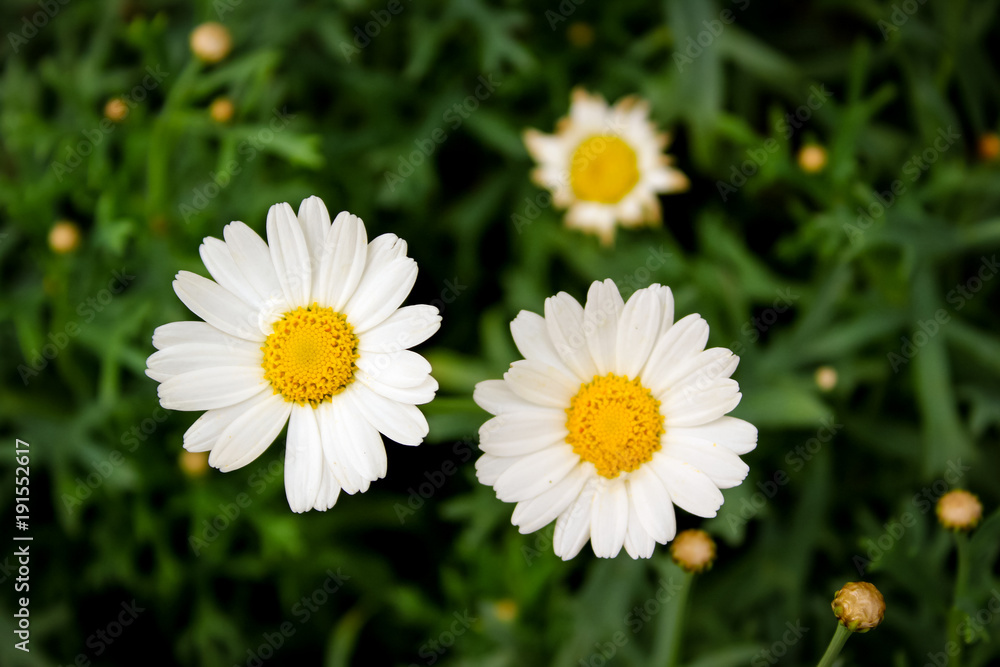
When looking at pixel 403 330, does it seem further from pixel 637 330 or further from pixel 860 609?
pixel 860 609

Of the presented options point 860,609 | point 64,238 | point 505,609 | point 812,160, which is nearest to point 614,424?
point 860,609

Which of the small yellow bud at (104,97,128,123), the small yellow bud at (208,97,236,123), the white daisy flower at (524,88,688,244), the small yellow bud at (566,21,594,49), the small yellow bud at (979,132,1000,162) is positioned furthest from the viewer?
the small yellow bud at (566,21,594,49)

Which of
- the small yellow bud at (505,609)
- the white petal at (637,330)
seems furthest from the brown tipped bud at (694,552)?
the small yellow bud at (505,609)

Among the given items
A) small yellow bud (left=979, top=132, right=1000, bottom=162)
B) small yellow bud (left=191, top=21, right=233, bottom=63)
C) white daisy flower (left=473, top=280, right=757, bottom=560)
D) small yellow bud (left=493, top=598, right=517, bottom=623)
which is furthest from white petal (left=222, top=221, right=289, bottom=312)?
small yellow bud (left=979, top=132, right=1000, bottom=162)

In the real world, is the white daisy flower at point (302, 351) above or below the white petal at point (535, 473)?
above

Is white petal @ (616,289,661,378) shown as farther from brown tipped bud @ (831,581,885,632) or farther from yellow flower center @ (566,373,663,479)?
brown tipped bud @ (831,581,885,632)

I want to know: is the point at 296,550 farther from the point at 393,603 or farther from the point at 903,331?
the point at 903,331

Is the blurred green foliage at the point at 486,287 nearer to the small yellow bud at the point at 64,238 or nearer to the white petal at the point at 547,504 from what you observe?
the small yellow bud at the point at 64,238
